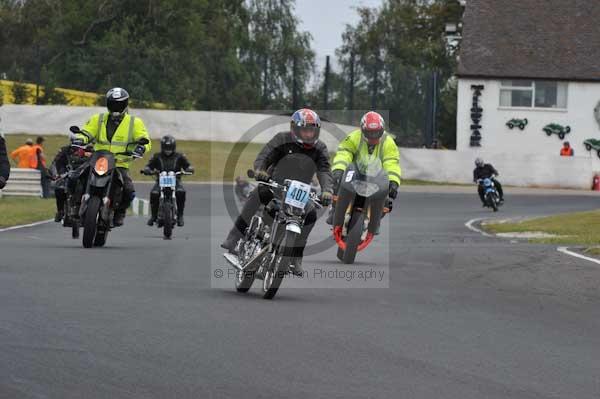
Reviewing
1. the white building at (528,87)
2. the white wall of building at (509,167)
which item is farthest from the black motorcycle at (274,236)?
the white building at (528,87)

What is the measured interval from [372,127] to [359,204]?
35.3 inches

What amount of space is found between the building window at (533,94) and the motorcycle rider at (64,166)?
35.5m

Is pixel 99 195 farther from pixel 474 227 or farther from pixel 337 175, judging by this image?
pixel 474 227

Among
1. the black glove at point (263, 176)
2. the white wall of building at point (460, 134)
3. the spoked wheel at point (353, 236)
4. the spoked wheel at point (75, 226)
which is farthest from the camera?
the white wall of building at point (460, 134)

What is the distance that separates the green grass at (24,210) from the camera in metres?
24.8

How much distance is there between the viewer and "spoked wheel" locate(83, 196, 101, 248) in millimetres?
16484

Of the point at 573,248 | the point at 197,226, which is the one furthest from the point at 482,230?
the point at 573,248

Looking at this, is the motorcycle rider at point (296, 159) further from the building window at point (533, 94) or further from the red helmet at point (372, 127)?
the building window at point (533, 94)

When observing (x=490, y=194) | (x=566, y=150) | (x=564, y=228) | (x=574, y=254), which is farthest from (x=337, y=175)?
(x=566, y=150)

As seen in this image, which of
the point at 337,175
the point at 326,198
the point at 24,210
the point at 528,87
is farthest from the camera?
the point at 528,87

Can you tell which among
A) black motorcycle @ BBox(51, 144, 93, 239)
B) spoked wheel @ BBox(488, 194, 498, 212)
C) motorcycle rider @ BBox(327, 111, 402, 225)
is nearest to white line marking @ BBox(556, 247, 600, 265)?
motorcycle rider @ BBox(327, 111, 402, 225)

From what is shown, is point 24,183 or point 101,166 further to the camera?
point 24,183

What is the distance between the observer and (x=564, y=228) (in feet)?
83.6

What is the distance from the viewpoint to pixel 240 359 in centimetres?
824
